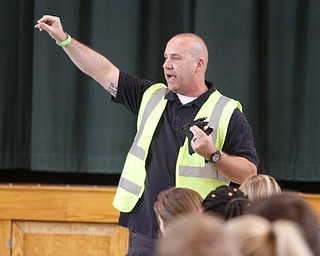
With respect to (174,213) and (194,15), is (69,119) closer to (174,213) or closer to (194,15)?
(194,15)

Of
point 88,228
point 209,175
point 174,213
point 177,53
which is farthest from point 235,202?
point 88,228

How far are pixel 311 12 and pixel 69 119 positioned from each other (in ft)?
4.95

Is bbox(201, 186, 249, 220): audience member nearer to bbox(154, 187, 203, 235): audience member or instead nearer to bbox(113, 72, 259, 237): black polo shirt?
bbox(154, 187, 203, 235): audience member

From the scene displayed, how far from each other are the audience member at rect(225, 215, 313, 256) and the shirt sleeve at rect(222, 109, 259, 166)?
1.87 metres

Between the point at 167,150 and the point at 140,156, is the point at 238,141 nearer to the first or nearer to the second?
the point at 167,150

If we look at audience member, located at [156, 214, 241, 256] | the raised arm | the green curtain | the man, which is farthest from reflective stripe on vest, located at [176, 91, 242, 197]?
audience member, located at [156, 214, 241, 256]

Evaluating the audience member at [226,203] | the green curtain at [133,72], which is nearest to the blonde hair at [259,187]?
the audience member at [226,203]

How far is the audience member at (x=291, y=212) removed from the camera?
6.63ft

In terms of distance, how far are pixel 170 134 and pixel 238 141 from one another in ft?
0.94

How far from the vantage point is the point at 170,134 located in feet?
12.1

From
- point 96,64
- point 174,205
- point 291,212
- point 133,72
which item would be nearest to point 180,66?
point 96,64

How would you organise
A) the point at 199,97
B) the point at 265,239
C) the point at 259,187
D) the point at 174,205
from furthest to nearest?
the point at 199,97 → the point at 259,187 → the point at 174,205 → the point at 265,239

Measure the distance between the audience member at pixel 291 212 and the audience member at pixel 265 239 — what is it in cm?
23

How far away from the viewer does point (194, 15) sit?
5.02m
